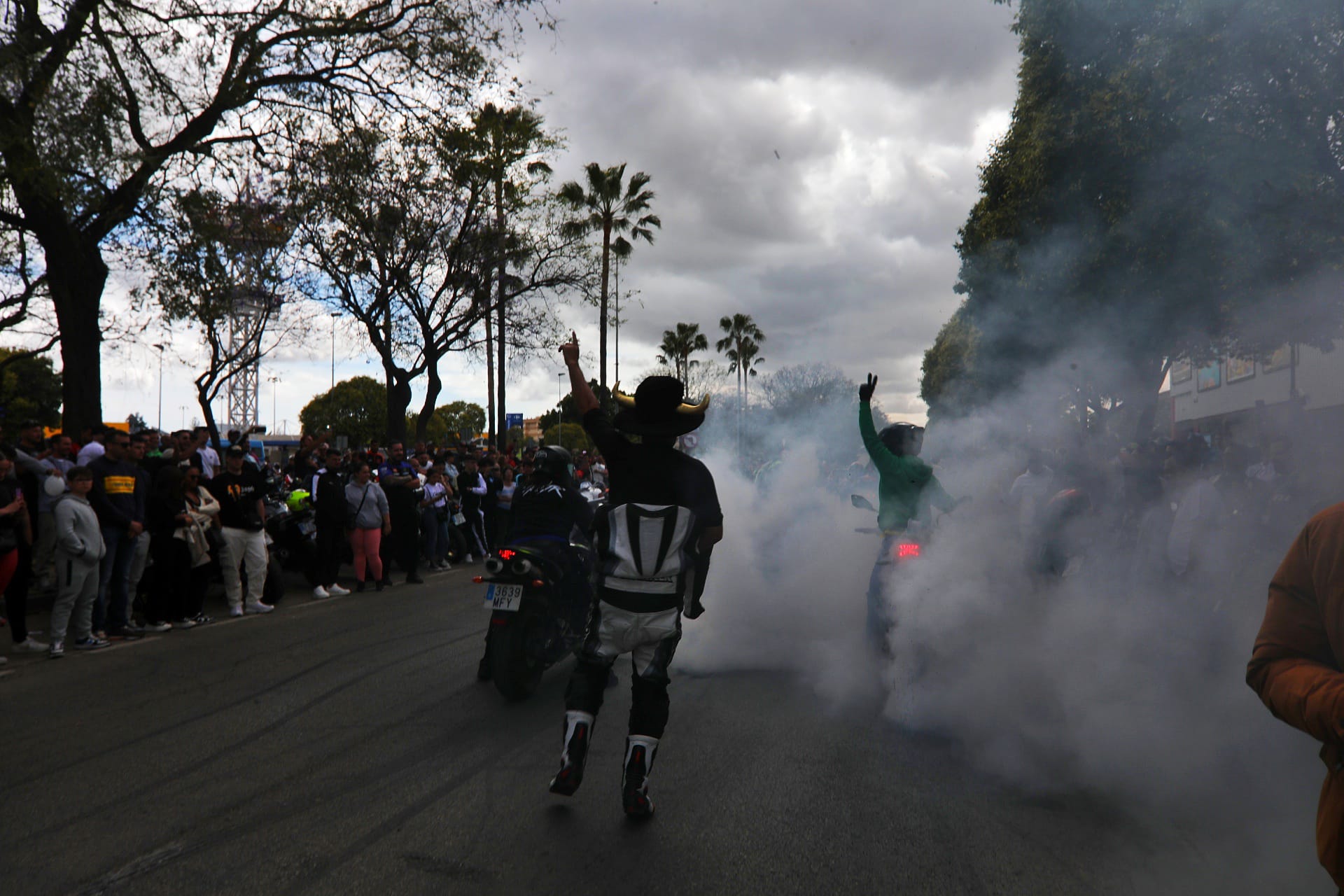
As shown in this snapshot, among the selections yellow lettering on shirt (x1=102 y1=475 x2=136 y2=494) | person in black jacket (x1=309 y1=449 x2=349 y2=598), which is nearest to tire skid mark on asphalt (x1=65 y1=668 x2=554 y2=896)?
yellow lettering on shirt (x1=102 y1=475 x2=136 y2=494)

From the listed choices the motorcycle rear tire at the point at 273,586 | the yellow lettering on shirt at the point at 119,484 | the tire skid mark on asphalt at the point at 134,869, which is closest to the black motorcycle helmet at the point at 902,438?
the tire skid mark on asphalt at the point at 134,869

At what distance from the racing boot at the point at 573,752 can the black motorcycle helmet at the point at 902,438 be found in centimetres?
274

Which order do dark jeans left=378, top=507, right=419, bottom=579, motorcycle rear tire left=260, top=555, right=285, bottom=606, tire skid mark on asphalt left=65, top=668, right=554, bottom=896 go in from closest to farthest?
tire skid mark on asphalt left=65, top=668, right=554, bottom=896 < motorcycle rear tire left=260, top=555, right=285, bottom=606 < dark jeans left=378, top=507, right=419, bottom=579

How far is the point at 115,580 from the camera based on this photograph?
8219 mm

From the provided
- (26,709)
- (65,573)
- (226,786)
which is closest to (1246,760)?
(226,786)

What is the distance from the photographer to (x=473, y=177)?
21688mm

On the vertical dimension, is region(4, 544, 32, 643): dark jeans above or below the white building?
below

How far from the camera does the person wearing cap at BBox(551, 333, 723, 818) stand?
3822mm

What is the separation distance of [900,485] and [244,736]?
13.2 ft

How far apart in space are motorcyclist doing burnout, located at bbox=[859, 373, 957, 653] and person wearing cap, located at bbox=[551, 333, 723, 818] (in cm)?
181

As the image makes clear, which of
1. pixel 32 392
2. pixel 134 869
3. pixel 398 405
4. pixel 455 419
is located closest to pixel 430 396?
pixel 398 405

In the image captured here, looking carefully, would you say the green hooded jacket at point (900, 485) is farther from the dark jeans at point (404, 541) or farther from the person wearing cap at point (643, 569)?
the dark jeans at point (404, 541)

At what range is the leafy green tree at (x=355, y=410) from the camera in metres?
72.4

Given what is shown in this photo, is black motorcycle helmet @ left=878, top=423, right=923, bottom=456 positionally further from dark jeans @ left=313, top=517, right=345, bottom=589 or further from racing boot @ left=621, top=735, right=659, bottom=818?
dark jeans @ left=313, top=517, right=345, bottom=589
